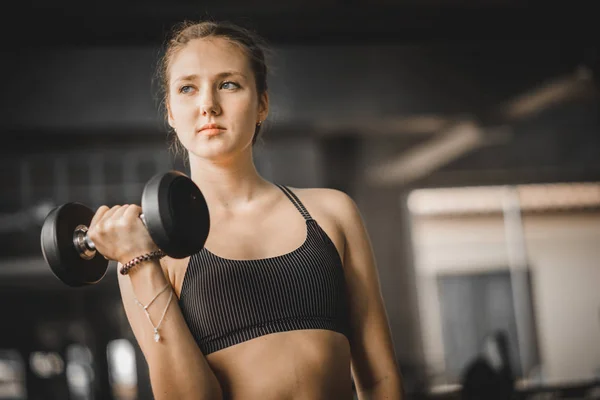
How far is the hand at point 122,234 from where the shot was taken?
3.29ft

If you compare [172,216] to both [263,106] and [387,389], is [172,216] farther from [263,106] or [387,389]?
[387,389]

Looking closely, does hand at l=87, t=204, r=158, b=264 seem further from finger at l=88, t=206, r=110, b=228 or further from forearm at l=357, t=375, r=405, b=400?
forearm at l=357, t=375, r=405, b=400

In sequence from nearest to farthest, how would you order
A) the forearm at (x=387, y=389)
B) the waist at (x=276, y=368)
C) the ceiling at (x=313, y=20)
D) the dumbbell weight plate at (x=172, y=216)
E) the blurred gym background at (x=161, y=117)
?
the dumbbell weight plate at (x=172, y=216), the waist at (x=276, y=368), the forearm at (x=387, y=389), the ceiling at (x=313, y=20), the blurred gym background at (x=161, y=117)

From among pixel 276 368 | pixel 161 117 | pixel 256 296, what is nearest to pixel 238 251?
pixel 256 296

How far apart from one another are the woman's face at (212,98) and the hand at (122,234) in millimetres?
177

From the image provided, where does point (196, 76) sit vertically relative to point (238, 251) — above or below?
above

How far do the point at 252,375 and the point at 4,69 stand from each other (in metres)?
4.02

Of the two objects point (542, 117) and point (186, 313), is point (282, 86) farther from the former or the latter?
point (186, 313)

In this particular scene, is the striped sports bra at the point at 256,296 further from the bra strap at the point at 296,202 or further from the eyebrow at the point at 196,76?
the eyebrow at the point at 196,76

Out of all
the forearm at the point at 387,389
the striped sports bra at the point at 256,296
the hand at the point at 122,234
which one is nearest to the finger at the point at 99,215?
the hand at the point at 122,234

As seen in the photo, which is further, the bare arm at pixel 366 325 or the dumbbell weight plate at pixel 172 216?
the bare arm at pixel 366 325

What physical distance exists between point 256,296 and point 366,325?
216mm

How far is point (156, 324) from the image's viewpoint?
1028 millimetres

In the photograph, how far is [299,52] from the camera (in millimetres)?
4801
